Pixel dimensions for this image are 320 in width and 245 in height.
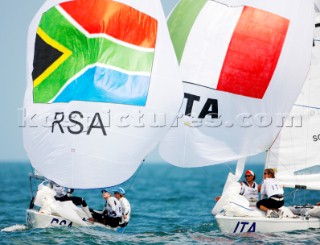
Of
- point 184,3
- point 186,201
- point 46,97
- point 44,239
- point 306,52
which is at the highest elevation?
point 184,3

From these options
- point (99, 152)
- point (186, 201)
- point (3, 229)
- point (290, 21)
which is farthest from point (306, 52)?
point (186, 201)

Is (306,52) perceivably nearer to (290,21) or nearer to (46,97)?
(290,21)

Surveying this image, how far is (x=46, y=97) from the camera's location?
1485cm

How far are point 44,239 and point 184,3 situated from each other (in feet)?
21.9

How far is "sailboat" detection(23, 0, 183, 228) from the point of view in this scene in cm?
1427

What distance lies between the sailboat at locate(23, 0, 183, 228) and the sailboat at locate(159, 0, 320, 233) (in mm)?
1477

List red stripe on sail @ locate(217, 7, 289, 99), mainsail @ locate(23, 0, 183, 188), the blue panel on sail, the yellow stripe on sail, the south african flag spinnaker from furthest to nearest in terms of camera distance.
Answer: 1. red stripe on sail @ locate(217, 7, 289, 99)
2. the yellow stripe on sail
3. the south african flag spinnaker
4. the blue panel on sail
5. mainsail @ locate(23, 0, 183, 188)

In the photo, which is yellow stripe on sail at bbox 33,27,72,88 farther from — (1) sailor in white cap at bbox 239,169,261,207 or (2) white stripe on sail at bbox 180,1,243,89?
(1) sailor in white cap at bbox 239,169,261,207

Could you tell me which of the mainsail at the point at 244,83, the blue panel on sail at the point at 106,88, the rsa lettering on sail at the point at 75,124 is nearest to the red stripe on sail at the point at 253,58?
the mainsail at the point at 244,83

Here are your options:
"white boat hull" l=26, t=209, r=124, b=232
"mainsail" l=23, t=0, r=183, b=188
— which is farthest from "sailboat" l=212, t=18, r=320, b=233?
"white boat hull" l=26, t=209, r=124, b=232

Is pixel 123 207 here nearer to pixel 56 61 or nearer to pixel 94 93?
pixel 94 93

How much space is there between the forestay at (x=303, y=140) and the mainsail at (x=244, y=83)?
597 mm

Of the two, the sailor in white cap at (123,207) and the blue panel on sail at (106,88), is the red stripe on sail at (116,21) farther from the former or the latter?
the sailor in white cap at (123,207)

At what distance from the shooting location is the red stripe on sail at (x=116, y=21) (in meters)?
15.0
